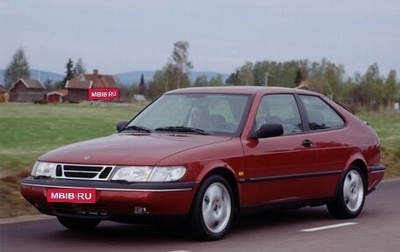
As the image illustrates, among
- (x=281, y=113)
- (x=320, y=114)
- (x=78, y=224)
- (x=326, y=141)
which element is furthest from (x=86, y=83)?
(x=78, y=224)

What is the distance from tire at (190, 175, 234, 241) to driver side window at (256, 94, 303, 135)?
1.00 m

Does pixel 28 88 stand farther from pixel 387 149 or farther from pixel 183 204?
pixel 183 204

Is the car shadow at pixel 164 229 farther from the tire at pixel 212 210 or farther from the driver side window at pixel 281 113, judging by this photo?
the driver side window at pixel 281 113

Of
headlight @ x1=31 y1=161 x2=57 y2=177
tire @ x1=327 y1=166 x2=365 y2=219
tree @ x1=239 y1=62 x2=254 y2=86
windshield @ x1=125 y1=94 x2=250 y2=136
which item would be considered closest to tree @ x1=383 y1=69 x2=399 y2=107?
tree @ x1=239 y1=62 x2=254 y2=86

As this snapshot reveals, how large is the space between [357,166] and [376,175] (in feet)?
1.45

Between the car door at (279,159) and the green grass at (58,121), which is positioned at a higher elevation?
the car door at (279,159)

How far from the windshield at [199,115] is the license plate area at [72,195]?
5.09 ft

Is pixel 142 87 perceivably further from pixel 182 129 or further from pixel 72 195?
pixel 72 195

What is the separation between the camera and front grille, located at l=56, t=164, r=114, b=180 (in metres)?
9.02

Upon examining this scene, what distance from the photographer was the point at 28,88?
30453 millimetres

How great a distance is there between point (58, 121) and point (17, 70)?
390 inches

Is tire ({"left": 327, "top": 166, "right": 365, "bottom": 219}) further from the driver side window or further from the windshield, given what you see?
the windshield

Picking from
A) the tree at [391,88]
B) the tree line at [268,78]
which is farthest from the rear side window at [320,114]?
the tree at [391,88]

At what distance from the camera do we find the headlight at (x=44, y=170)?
933 centimetres
